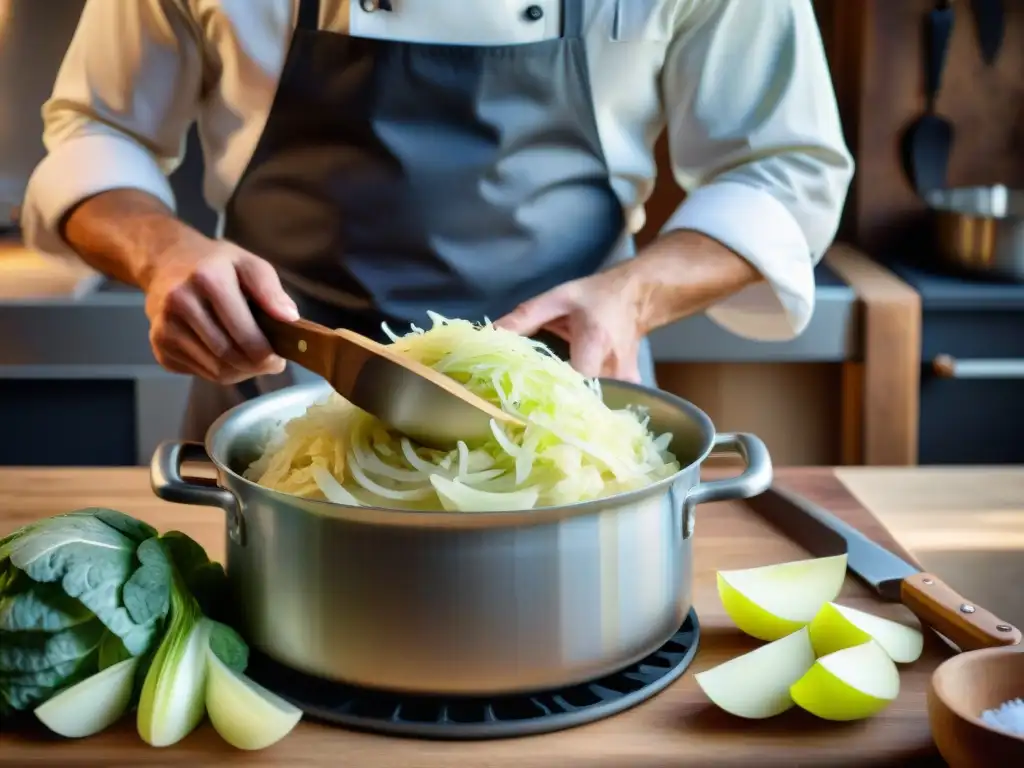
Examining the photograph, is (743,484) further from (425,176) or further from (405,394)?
(425,176)

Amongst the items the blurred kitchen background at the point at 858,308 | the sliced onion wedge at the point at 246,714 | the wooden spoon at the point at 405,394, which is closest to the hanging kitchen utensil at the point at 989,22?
the blurred kitchen background at the point at 858,308

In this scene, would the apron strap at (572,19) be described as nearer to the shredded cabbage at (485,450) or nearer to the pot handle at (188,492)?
the shredded cabbage at (485,450)

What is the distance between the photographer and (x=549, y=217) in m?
1.46

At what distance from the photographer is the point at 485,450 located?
0.86 meters

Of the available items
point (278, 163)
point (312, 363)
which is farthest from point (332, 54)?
point (312, 363)

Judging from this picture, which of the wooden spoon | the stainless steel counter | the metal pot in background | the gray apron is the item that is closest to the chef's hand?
the gray apron

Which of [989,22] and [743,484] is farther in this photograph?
[989,22]

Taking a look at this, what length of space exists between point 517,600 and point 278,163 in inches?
32.1

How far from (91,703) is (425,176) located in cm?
77

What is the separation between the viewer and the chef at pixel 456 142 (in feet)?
4.60

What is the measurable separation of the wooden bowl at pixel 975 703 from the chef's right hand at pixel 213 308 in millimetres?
531

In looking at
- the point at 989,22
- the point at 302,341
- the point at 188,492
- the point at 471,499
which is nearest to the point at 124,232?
the point at 302,341

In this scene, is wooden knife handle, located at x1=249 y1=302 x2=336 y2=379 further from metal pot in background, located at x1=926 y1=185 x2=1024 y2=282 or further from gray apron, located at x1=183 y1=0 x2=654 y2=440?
metal pot in background, located at x1=926 y1=185 x2=1024 y2=282

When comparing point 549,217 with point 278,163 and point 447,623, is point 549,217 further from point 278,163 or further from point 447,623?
point 447,623
